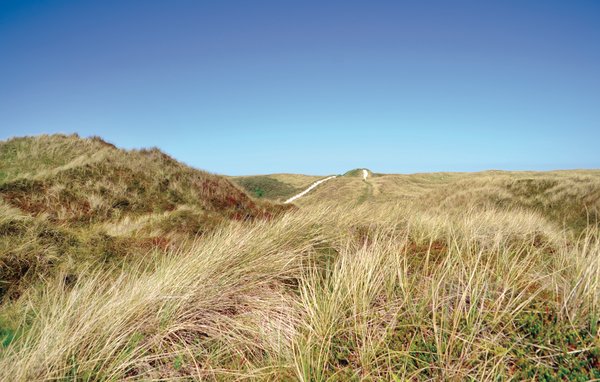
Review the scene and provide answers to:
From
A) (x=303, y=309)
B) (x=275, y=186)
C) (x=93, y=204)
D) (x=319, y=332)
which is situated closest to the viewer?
(x=319, y=332)

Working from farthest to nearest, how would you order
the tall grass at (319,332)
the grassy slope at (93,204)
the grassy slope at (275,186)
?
Result: 1. the grassy slope at (275,186)
2. the grassy slope at (93,204)
3. the tall grass at (319,332)

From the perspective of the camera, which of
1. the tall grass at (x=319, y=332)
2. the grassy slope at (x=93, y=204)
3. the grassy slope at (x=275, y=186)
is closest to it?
the tall grass at (x=319, y=332)

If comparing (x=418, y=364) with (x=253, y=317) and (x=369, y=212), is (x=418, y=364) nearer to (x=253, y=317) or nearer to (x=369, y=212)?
(x=253, y=317)

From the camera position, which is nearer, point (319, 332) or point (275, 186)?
point (319, 332)

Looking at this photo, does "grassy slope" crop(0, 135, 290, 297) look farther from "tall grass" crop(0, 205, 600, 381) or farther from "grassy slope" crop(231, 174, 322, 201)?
"grassy slope" crop(231, 174, 322, 201)

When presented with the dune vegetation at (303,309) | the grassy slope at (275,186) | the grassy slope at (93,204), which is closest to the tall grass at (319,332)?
the dune vegetation at (303,309)

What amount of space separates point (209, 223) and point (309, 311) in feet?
26.0

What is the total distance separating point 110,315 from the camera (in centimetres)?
261

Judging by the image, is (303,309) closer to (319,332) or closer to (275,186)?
(319,332)

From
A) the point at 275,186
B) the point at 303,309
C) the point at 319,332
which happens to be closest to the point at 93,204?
the point at 303,309

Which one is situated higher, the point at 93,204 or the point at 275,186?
the point at 93,204

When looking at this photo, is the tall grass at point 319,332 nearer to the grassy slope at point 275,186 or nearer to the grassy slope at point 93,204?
the grassy slope at point 93,204

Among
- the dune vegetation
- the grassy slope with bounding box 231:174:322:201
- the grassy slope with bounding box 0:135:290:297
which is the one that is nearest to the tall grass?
the dune vegetation

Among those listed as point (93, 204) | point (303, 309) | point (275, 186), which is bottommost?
point (303, 309)
